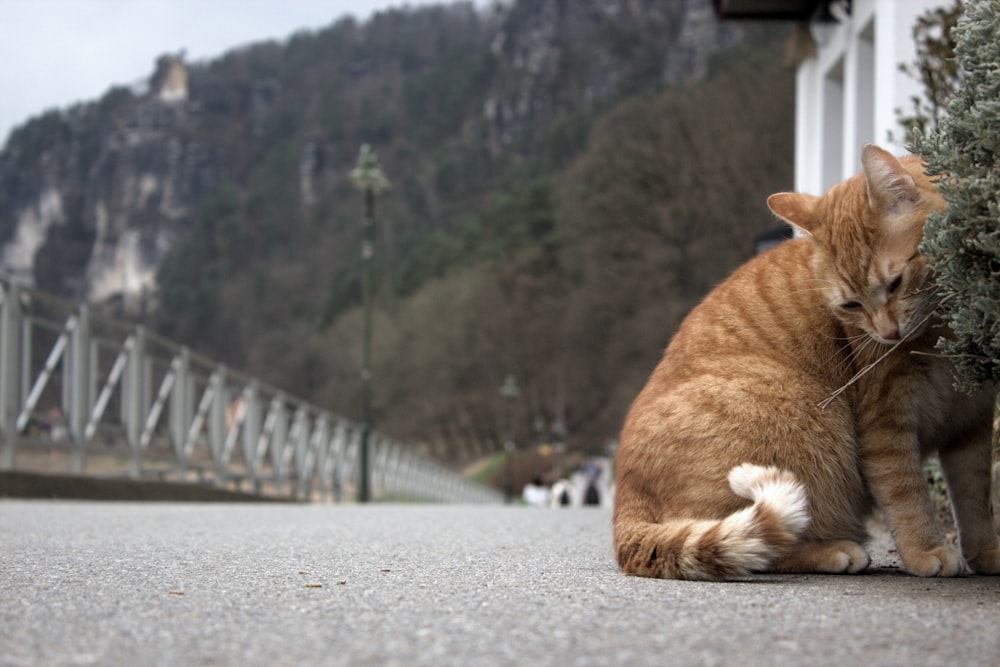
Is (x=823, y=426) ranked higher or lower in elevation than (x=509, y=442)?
lower

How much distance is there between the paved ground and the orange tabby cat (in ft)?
0.51

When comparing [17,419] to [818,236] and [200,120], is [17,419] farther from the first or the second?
[200,120]

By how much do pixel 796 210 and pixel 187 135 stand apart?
168195 mm

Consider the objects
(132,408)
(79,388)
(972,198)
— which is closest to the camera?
(972,198)

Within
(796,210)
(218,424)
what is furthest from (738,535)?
(218,424)

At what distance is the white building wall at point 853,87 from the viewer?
1019cm

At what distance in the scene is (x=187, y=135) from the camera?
16375 cm

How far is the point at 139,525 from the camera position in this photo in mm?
6957

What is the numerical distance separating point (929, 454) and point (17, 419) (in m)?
8.31

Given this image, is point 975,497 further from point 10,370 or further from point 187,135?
point 187,135

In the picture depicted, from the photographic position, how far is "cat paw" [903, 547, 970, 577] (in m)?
3.77

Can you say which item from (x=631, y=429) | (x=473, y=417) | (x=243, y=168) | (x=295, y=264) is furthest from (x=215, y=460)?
(x=243, y=168)

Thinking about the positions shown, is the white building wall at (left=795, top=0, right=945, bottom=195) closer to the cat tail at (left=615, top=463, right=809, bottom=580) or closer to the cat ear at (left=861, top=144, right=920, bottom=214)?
the cat ear at (left=861, top=144, right=920, bottom=214)

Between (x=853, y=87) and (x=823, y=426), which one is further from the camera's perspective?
Result: (x=853, y=87)
